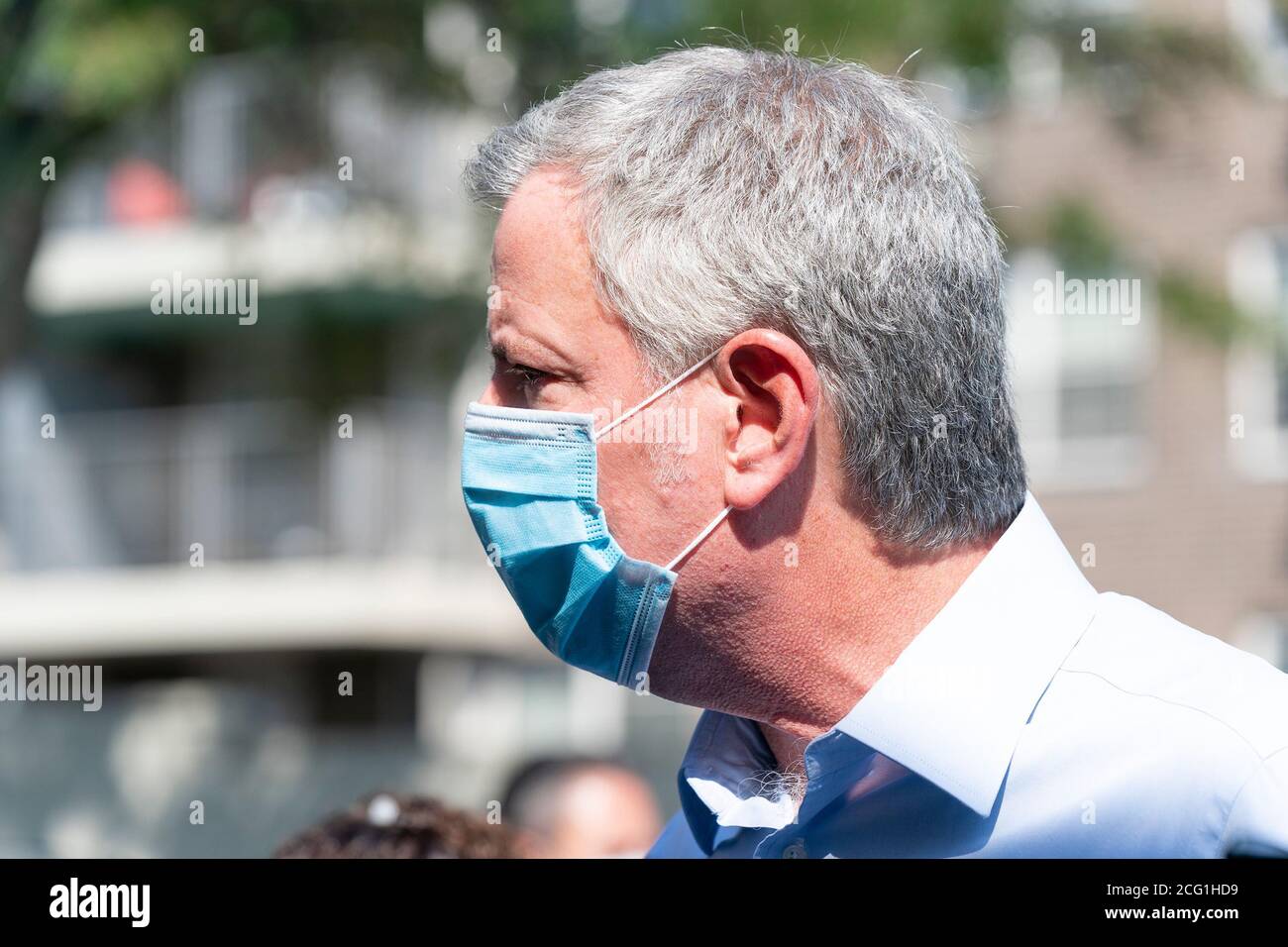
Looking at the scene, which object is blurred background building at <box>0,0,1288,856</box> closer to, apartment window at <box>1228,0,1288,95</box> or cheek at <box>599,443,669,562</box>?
apartment window at <box>1228,0,1288,95</box>

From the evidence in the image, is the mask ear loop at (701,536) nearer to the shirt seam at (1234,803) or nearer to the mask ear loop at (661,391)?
the mask ear loop at (661,391)

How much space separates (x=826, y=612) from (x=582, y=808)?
294cm

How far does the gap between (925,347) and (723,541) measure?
326 millimetres

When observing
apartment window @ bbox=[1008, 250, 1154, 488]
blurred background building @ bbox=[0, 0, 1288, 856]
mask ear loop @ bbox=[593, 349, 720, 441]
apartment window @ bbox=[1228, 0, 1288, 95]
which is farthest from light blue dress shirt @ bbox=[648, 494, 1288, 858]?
apartment window @ bbox=[1008, 250, 1154, 488]

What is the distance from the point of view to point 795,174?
2.02 meters

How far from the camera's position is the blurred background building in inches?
305

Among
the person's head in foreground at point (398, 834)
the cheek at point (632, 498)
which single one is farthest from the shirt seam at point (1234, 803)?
the person's head in foreground at point (398, 834)

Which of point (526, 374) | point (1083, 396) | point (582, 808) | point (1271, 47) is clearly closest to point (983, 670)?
point (526, 374)

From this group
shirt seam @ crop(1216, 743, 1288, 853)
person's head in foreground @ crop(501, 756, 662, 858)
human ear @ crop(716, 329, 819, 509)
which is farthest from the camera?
person's head in foreground @ crop(501, 756, 662, 858)

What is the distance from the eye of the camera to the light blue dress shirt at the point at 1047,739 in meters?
1.72

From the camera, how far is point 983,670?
6.28 ft

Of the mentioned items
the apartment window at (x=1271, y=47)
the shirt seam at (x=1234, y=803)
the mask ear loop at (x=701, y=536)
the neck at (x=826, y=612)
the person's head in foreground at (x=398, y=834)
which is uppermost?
the apartment window at (x=1271, y=47)

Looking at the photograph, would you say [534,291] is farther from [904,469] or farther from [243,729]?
[243,729]

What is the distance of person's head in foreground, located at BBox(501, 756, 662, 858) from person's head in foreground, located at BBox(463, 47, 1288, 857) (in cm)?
257
